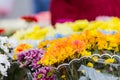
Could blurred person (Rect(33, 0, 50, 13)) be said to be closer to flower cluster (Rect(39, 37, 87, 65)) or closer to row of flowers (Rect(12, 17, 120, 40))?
row of flowers (Rect(12, 17, 120, 40))

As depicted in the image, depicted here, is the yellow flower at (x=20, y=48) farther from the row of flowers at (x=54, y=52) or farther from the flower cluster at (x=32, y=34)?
the flower cluster at (x=32, y=34)

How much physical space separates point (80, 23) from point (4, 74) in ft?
2.14

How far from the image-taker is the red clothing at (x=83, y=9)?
8.37 feet

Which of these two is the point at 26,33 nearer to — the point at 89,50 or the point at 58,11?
the point at 58,11

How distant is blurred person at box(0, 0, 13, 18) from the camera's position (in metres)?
5.28

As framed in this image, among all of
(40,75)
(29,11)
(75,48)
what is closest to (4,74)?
(40,75)

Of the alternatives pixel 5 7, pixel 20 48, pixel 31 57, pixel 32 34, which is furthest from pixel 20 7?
pixel 31 57

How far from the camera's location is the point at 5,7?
537 centimetres

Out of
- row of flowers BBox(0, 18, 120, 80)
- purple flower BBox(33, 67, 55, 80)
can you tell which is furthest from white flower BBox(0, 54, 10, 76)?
purple flower BBox(33, 67, 55, 80)

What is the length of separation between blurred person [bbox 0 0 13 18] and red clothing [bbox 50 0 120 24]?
103 inches

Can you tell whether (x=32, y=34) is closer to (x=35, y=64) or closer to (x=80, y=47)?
(x=35, y=64)

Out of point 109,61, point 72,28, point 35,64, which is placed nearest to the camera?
point 109,61

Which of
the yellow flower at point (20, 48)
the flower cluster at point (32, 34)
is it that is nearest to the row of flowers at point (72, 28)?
the flower cluster at point (32, 34)

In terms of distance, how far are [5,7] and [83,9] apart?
2.85 metres
